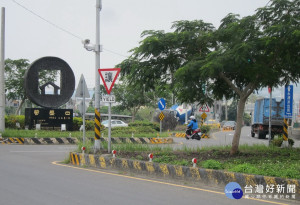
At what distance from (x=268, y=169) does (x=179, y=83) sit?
3912 mm

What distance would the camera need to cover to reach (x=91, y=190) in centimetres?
860

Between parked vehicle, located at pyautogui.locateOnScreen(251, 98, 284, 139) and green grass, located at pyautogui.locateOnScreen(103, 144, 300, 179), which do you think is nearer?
green grass, located at pyautogui.locateOnScreen(103, 144, 300, 179)

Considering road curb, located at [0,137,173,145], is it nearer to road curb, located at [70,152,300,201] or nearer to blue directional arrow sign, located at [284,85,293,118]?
road curb, located at [70,152,300,201]

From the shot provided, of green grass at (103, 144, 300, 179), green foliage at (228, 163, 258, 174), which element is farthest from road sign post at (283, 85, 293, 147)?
green foliage at (228, 163, 258, 174)

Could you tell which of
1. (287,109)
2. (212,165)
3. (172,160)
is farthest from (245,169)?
(287,109)

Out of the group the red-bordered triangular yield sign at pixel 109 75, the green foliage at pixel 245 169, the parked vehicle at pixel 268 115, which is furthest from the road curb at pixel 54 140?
the green foliage at pixel 245 169

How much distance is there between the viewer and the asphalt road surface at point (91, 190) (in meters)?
7.58

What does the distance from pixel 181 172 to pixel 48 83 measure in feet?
70.1

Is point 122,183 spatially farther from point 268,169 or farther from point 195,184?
point 268,169

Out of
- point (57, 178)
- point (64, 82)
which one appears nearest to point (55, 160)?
point (57, 178)

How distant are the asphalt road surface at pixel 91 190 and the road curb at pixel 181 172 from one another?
0.30m

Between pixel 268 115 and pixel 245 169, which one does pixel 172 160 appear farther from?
pixel 268 115

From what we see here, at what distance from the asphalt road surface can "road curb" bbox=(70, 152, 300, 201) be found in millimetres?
304

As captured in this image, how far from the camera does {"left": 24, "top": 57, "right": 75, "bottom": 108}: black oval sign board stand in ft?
90.0
